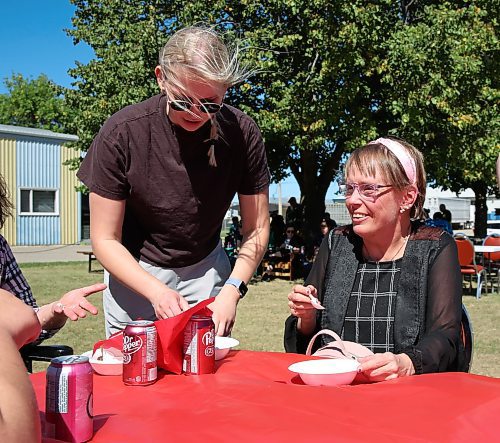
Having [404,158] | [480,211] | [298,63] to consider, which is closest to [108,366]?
[404,158]

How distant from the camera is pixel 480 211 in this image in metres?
23.4

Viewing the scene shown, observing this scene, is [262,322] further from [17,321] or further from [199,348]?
[17,321]

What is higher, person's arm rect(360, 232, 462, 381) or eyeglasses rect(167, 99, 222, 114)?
eyeglasses rect(167, 99, 222, 114)

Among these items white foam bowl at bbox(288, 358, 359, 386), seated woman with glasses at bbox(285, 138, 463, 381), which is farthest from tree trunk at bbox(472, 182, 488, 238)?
white foam bowl at bbox(288, 358, 359, 386)

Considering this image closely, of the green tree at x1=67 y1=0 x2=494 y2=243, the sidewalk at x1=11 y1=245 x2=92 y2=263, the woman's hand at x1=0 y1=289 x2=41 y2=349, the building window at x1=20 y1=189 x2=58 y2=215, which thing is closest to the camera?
the woman's hand at x1=0 y1=289 x2=41 y2=349

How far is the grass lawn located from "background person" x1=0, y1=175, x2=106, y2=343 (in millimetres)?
3369

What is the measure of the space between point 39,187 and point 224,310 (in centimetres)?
2315

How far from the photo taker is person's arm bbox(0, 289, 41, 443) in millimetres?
879

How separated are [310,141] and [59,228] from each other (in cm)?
1531

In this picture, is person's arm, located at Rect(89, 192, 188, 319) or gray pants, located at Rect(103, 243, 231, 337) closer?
person's arm, located at Rect(89, 192, 188, 319)

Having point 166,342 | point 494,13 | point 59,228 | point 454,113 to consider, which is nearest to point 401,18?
point 494,13

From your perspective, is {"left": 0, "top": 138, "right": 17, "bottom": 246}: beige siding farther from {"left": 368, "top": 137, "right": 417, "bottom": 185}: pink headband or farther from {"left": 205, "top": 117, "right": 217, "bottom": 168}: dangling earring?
{"left": 368, "top": 137, "right": 417, "bottom": 185}: pink headband

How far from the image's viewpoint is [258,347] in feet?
21.5

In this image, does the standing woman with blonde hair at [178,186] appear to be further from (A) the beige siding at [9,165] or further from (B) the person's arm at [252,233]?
(A) the beige siding at [9,165]
